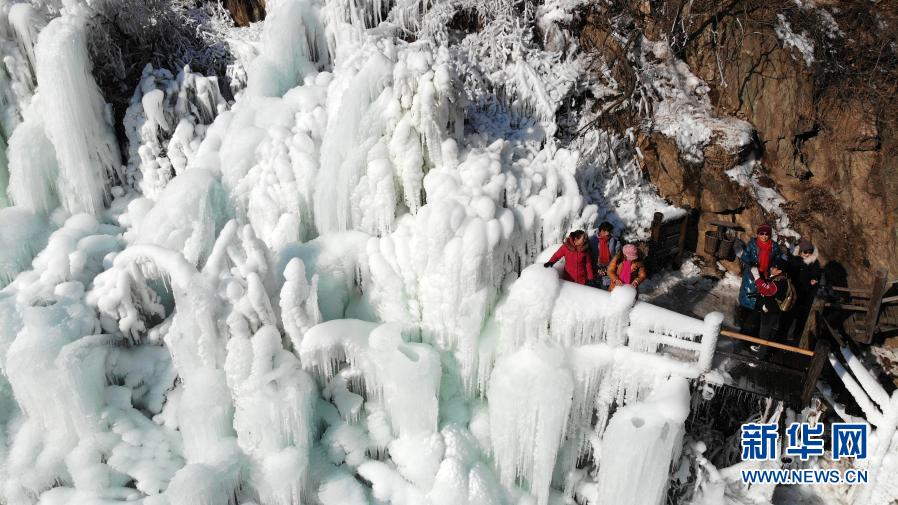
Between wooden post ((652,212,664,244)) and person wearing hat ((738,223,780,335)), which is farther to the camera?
wooden post ((652,212,664,244))

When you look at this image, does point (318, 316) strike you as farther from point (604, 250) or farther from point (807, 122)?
point (807, 122)

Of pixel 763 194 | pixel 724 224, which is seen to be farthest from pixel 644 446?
pixel 763 194

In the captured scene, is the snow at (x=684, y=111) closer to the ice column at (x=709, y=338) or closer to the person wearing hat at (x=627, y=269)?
the person wearing hat at (x=627, y=269)

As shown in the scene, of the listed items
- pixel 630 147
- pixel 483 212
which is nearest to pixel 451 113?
pixel 483 212

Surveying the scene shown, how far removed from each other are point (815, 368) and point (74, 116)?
38.6 feet

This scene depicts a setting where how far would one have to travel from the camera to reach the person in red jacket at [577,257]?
7418 mm

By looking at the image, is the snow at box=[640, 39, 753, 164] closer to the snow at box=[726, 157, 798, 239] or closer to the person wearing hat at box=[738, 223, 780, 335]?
the snow at box=[726, 157, 798, 239]

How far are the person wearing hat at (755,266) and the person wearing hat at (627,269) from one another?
4.76 ft

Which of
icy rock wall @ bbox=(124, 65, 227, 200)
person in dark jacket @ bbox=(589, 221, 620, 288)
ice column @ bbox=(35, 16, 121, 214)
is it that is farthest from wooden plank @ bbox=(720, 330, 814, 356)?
ice column @ bbox=(35, 16, 121, 214)

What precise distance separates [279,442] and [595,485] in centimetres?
430

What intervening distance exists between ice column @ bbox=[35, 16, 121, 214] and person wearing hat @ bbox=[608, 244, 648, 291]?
8.96 m

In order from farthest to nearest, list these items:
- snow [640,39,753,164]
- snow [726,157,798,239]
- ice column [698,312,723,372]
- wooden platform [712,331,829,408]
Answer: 1. snow [640,39,753,164]
2. snow [726,157,798,239]
3. wooden platform [712,331,829,408]
4. ice column [698,312,723,372]

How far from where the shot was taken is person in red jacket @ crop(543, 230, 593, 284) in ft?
24.3

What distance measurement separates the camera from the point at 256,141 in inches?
366
